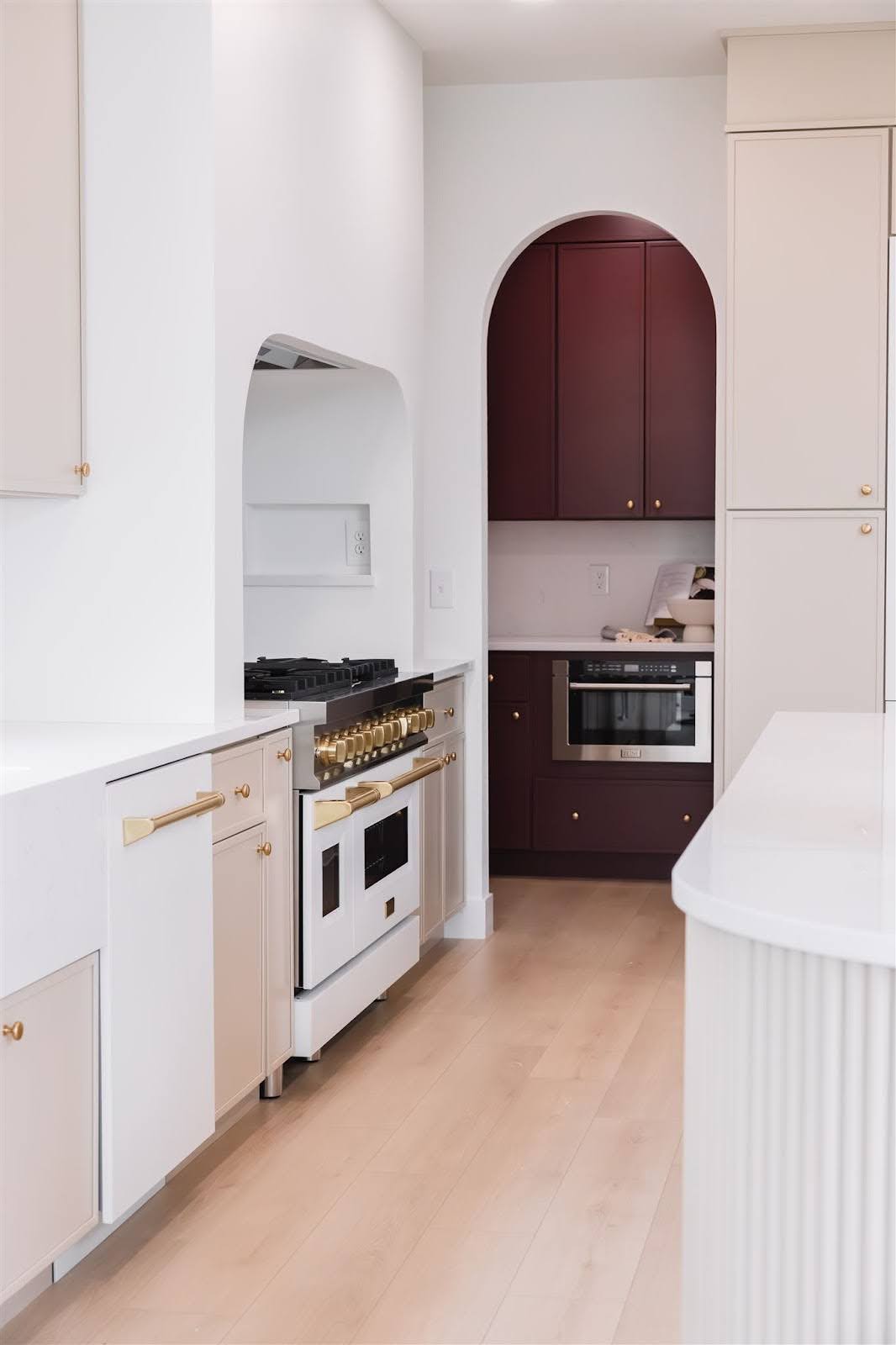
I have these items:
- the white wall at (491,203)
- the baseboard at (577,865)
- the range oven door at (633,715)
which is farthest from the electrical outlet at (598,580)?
the white wall at (491,203)

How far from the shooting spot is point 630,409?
6.01m

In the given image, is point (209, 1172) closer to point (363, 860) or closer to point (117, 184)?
point (363, 860)

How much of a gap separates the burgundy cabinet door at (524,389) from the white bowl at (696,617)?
66 cm

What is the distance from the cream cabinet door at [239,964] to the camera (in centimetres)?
308

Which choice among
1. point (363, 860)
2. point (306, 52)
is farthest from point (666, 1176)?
point (306, 52)

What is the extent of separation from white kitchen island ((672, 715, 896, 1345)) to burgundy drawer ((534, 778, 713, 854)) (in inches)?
163

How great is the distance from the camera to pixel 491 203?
5164 millimetres

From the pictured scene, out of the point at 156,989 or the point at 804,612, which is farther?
the point at 804,612

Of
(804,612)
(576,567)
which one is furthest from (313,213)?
(576,567)

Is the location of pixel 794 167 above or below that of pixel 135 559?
above

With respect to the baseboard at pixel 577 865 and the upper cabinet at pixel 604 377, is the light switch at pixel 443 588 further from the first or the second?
the baseboard at pixel 577 865

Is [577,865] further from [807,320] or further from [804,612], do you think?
[807,320]

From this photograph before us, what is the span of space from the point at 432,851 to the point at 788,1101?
3.23m

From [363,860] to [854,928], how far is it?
104 inches
